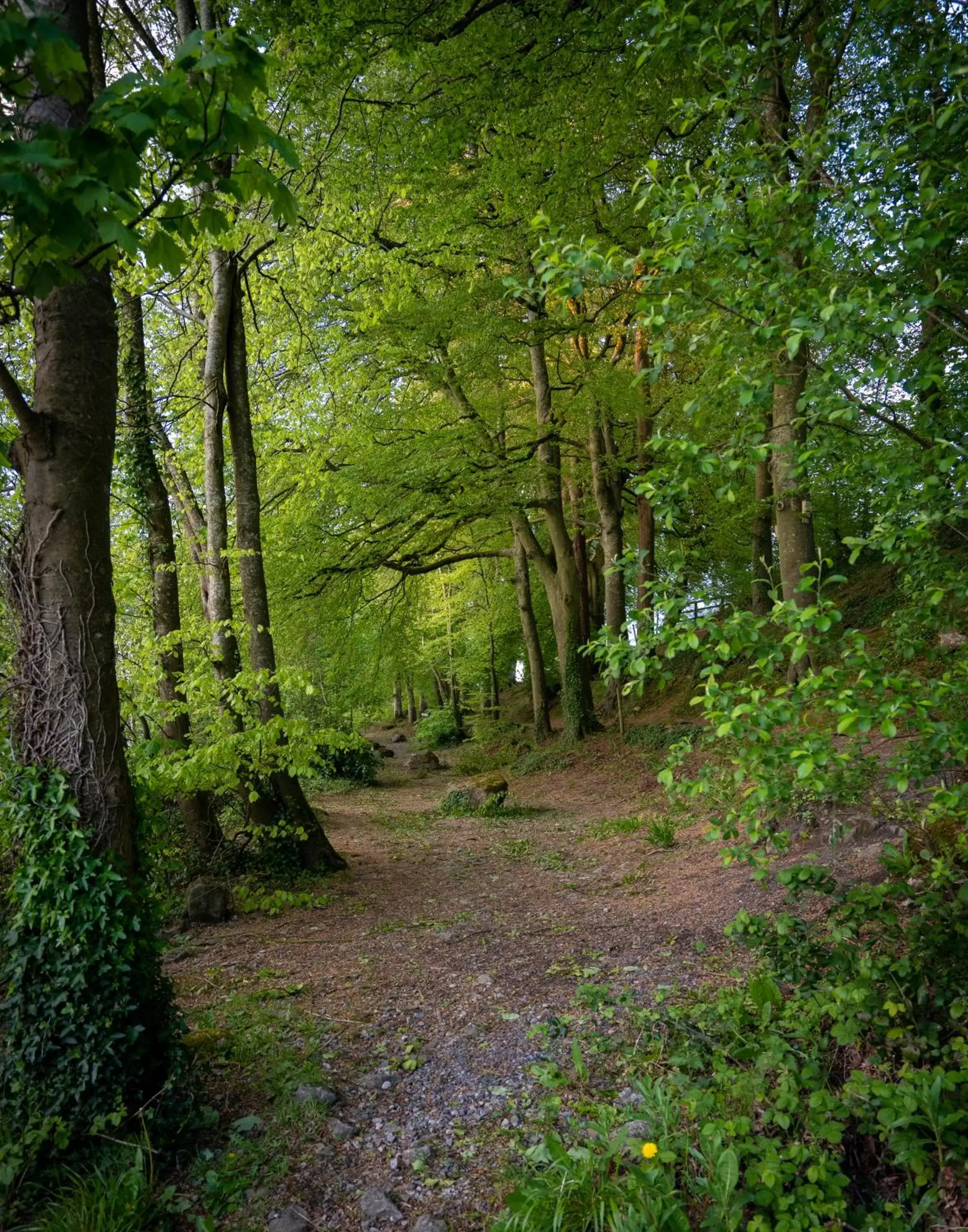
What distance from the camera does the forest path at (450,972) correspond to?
292 cm

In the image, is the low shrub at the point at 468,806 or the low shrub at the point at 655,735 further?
the low shrub at the point at 655,735

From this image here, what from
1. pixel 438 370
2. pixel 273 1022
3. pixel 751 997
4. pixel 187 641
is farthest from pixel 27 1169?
pixel 438 370

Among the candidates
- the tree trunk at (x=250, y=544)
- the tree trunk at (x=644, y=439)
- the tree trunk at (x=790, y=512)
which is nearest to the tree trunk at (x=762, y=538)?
the tree trunk at (x=644, y=439)

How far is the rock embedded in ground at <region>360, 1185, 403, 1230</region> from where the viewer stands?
2.63 meters

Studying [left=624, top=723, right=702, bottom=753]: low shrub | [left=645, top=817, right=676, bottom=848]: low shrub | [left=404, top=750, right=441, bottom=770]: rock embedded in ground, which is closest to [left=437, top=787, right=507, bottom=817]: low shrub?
[left=624, top=723, right=702, bottom=753]: low shrub

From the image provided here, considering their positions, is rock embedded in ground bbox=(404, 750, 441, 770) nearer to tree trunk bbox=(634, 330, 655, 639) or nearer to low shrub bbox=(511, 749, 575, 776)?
low shrub bbox=(511, 749, 575, 776)

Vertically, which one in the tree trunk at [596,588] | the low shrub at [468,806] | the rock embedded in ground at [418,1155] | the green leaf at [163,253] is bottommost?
the low shrub at [468,806]

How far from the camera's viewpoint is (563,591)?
1459cm

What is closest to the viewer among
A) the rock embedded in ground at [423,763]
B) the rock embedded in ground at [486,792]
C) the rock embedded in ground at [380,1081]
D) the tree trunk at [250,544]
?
the rock embedded in ground at [380,1081]

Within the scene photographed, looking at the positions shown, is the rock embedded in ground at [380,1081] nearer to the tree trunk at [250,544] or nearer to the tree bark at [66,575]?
the tree bark at [66,575]

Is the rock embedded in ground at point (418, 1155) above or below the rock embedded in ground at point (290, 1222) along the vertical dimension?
below

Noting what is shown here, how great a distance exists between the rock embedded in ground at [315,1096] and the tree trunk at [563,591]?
11.1 metres

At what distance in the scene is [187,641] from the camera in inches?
291

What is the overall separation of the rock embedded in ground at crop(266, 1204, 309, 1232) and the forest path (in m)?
0.05
